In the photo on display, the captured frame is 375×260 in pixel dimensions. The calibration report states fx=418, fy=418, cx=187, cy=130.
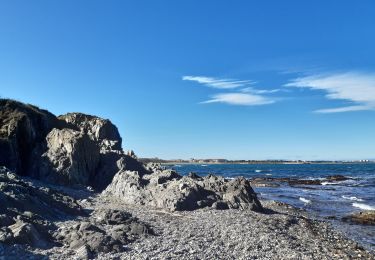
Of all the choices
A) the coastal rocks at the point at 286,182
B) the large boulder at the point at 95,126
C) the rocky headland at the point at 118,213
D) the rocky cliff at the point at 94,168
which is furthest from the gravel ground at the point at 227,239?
the coastal rocks at the point at 286,182

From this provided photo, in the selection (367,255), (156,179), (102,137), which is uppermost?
(102,137)

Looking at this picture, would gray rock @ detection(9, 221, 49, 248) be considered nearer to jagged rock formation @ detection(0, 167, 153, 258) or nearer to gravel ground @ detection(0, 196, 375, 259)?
jagged rock formation @ detection(0, 167, 153, 258)

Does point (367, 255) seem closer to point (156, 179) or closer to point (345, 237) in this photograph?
point (345, 237)

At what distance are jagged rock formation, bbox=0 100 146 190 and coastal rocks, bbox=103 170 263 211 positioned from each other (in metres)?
6.30

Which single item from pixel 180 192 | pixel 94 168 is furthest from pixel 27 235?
pixel 94 168

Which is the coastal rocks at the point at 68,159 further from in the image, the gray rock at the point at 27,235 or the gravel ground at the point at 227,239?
the gray rock at the point at 27,235

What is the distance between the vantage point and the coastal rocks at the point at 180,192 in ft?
115

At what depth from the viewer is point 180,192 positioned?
35.3 meters

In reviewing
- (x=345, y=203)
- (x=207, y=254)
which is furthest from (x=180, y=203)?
(x=345, y=203)

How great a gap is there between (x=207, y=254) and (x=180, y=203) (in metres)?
13.5

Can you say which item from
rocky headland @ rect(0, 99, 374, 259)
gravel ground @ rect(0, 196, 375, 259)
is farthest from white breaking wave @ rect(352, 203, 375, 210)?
gravel ground @ rect(0, 196, 375, 259)

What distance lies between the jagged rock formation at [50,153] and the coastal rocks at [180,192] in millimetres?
6301

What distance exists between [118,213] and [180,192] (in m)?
9.59

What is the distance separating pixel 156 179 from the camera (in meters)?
40.4
